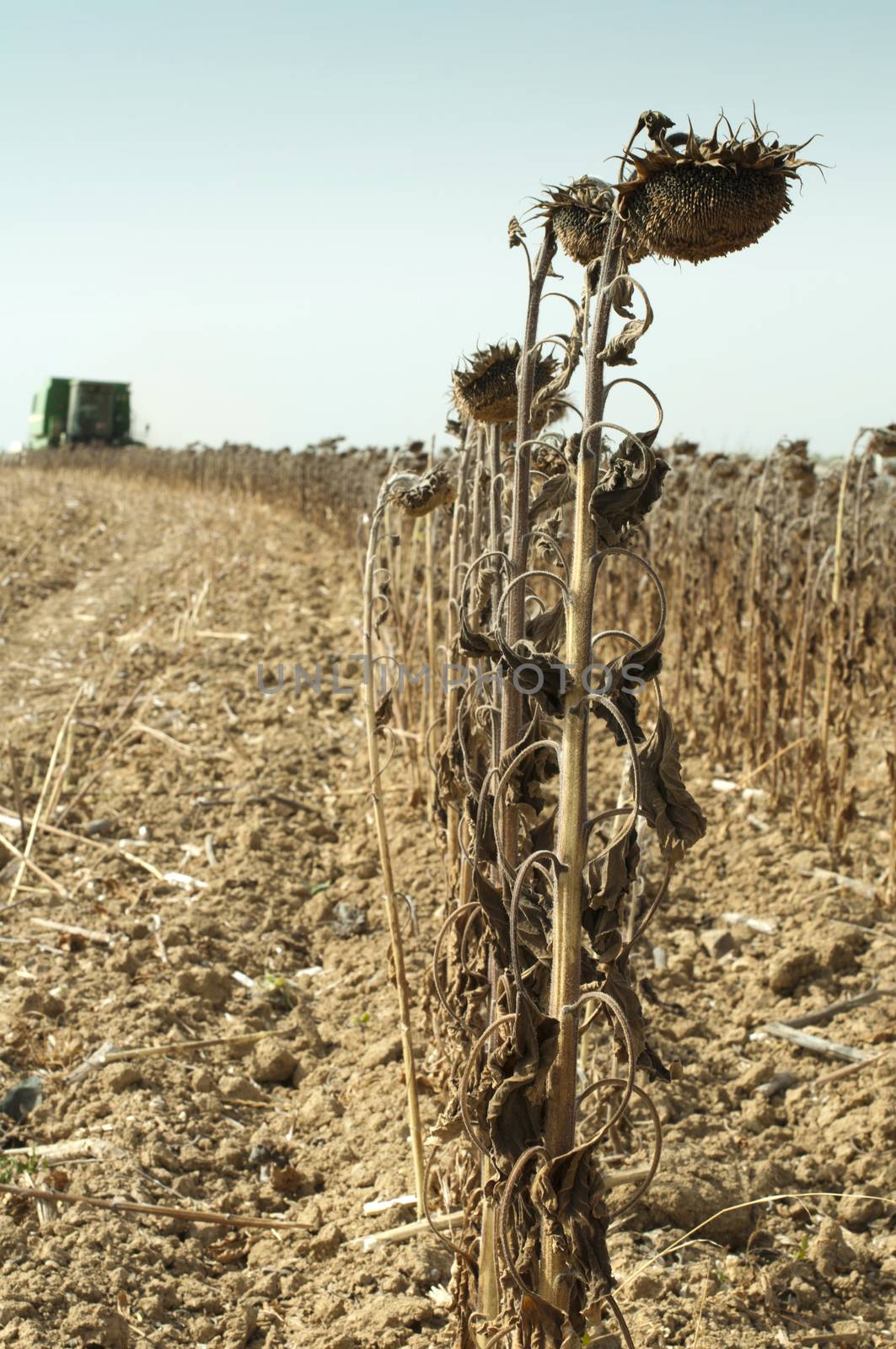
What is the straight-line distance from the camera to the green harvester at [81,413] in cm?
3250

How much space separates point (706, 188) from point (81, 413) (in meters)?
33.3

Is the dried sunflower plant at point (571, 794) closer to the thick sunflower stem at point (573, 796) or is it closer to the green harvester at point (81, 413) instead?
the thick sunflower stem at point (573, 796)

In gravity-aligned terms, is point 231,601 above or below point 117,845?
above

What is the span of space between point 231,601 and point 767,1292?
23.9ft

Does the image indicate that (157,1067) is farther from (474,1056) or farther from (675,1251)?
(474,1056)

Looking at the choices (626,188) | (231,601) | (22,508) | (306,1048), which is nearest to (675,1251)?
(306,1048)

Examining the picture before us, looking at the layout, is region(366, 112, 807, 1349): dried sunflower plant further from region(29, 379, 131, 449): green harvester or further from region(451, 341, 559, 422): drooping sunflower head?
region(29, 379, 131, 449): green harvester

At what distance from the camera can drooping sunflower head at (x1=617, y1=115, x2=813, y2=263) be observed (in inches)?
60.6

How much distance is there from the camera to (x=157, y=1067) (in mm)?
3307

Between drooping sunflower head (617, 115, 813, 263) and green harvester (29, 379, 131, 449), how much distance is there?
3305 cm

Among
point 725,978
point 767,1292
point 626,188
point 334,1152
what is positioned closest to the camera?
point 626,188

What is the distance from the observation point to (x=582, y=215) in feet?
6.00

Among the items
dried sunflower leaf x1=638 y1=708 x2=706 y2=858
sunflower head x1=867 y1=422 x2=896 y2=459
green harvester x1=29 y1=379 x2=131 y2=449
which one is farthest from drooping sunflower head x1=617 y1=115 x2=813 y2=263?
green harvester x1=29 y1=379 x2=131 y2=449

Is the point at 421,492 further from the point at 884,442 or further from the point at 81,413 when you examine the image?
the point at 81,413
